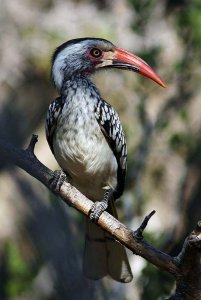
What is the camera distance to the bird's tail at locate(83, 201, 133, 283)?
538 cm

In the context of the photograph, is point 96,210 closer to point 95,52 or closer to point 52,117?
point 52,117

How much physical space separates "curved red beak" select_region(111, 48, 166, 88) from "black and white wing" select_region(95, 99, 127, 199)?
13.5 inches

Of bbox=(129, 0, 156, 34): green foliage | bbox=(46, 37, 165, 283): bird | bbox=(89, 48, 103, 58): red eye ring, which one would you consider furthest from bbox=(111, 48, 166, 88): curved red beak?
bbox=(129, 0, 156, 34): green foliage

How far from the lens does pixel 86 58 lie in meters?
5.90

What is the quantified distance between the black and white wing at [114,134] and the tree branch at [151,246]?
74 cm

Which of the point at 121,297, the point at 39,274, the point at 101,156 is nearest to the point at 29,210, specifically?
the point at 101,156

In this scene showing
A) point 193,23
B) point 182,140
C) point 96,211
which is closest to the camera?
point 96,211

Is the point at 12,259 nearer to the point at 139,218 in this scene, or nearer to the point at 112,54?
the point at 139,218

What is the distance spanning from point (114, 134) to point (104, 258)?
82 cm

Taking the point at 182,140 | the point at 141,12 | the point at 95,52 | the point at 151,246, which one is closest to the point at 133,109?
the point at 182,140

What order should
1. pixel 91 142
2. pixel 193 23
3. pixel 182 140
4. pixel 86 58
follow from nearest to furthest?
pixel 91 142 → pixel 86 58 → pixel 193 23 → pixel 182 140

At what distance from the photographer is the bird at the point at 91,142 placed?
5344 mm

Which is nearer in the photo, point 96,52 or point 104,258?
point 104,258

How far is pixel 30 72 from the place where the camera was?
33.8 feet
